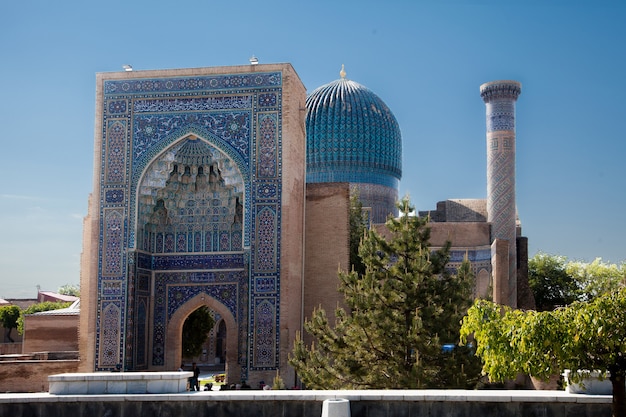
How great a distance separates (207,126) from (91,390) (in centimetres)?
889

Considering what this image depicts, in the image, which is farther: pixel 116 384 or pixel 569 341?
pixel 116 384

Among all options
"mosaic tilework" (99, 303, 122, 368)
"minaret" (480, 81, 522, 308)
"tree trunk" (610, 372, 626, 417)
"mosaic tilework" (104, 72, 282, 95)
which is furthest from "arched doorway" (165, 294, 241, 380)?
"tree trunk" (610, 372, 626, 417)

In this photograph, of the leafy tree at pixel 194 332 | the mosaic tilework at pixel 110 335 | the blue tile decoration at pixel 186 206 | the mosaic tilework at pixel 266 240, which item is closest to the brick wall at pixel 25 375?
the mosaic tilework at pixel 110 335

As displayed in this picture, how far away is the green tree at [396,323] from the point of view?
10.5 m

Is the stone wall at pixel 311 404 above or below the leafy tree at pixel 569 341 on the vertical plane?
below

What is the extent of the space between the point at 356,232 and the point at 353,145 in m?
5.97

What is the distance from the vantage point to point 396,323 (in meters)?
10.6

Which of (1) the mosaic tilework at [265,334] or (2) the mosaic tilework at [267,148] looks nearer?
(1) the mosaic tilework at [265,334]

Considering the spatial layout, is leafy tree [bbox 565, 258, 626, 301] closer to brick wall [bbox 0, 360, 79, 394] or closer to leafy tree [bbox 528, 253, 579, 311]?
leafy tree [bbox 528, 253, 579, 311]

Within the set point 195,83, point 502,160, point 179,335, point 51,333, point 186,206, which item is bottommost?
point 51,333

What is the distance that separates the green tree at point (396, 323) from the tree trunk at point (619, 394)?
4.21 metres

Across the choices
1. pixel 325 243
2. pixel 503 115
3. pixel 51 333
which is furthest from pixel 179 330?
pixel 503 115

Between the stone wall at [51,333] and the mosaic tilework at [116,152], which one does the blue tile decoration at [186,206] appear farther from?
the stone wall at [51,333]

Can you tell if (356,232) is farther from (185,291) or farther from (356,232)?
(185,291)
